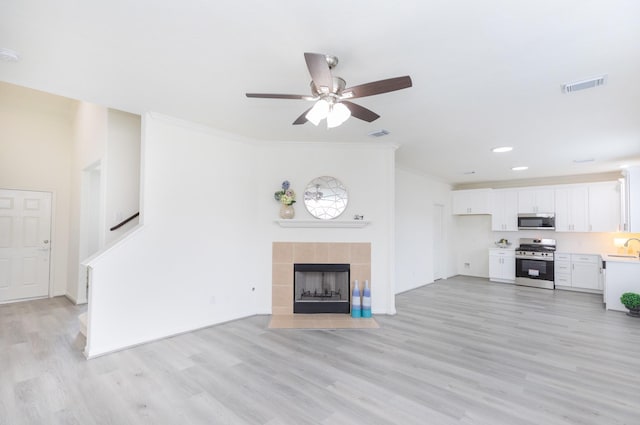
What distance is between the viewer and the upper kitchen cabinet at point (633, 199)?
5445mm

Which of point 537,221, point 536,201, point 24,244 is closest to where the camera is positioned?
point 24,244

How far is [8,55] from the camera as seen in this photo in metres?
2.32

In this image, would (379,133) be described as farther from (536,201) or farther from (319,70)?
(536,201)

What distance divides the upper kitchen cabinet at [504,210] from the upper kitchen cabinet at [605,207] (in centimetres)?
142

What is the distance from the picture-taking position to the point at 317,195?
469cm

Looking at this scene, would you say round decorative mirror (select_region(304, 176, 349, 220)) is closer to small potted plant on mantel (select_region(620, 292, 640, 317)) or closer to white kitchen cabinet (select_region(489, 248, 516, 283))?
small potted plant on mantel (select_region(620, 292, 640, 317))

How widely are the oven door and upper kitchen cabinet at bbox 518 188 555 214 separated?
121 cm

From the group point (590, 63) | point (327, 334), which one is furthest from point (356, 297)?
point (590, 63)

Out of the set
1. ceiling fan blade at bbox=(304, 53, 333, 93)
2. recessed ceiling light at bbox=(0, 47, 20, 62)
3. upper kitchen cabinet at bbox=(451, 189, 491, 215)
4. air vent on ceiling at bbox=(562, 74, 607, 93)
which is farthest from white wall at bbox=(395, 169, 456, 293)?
recessed ceiling light at bbox=(0, 47, 20, 62)

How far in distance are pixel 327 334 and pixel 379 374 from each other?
110 cm

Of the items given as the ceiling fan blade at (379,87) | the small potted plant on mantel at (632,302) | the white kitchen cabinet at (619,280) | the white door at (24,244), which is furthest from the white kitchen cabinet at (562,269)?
the white door at (24,244)

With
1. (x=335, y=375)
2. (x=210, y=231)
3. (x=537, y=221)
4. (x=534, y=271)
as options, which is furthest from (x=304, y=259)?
(x=537, y=221)

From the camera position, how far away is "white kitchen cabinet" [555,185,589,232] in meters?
6.73

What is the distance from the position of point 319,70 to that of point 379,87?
0.47m
